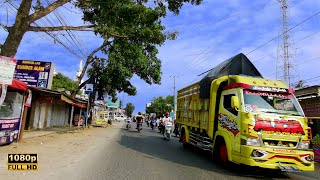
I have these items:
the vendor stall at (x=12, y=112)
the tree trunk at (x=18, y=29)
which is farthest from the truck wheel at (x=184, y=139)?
the tree trunk at (x=18, y=29)

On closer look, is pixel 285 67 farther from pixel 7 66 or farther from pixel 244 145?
pixel 7 66

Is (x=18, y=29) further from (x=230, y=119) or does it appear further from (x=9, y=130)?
(x=230, y=119)

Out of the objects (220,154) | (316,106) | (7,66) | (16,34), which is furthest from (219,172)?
(316,106)

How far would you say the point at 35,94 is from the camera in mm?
22109

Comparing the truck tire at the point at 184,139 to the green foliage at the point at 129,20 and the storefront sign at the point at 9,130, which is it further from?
the storefront sign at the point at 9,130

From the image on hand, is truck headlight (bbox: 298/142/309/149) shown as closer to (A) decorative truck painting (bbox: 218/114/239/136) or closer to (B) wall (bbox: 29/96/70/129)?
(A) decorative truck painting (bbox: 218/114/239/136)

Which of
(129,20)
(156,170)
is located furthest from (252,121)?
(129,20)

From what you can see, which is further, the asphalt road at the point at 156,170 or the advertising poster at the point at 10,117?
the advertising poster at the point at 10,117

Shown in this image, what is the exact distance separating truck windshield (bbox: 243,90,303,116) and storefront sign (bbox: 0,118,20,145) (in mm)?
8810

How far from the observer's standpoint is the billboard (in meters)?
26.5

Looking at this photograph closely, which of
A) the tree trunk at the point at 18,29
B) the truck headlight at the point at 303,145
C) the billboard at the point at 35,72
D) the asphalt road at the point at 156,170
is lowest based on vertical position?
the asphalt road at the point at 156,170

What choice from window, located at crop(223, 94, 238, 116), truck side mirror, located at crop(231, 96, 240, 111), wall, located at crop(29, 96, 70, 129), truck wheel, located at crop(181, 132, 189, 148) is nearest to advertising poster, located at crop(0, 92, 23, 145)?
truck wheel, located at crop(181, 132, 189, 148)

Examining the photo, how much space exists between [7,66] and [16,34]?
2.28m

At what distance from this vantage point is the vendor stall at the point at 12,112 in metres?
12.3
